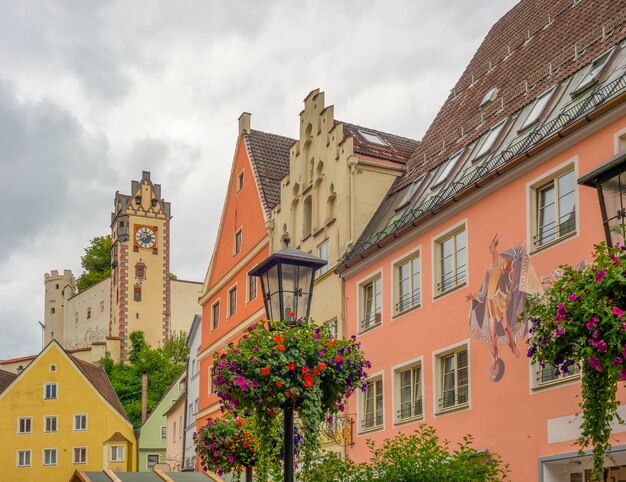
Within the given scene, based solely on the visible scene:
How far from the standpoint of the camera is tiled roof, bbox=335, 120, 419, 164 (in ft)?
101

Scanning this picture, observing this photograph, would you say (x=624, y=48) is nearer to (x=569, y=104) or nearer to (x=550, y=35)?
(x=569, y=104)

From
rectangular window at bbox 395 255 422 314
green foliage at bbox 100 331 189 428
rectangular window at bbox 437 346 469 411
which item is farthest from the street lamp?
green foliage at bbox 100 331 189 428

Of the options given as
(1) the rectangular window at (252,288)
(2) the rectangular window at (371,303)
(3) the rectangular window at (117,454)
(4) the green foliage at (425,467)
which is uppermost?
(1) the rectangular window at (252,288)

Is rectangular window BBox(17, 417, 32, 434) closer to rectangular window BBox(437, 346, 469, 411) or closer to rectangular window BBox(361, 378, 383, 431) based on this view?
rectangular window BBox(361, 378, 383, 431)

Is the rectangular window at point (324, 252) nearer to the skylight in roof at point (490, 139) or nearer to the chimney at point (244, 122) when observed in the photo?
the skylight in roof at point (490, 139)

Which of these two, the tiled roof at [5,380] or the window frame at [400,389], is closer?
the window frame at [400,389]

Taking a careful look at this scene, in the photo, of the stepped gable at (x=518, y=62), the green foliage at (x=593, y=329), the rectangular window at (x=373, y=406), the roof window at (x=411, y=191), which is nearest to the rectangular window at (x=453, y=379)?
the rectangular window at (x=373, y=406)

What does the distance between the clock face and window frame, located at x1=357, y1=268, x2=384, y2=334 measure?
89.7 metres

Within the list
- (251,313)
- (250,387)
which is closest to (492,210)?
(250,387)

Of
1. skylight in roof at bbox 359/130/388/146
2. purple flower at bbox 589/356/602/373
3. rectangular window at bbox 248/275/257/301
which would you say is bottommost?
purple flower at bbox 589/356/602/373

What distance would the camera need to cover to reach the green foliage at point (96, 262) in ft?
409

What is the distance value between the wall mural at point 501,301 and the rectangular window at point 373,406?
4870mm

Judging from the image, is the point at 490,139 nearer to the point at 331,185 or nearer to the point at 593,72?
the point at 593,72

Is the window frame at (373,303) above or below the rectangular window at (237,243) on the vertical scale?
below
